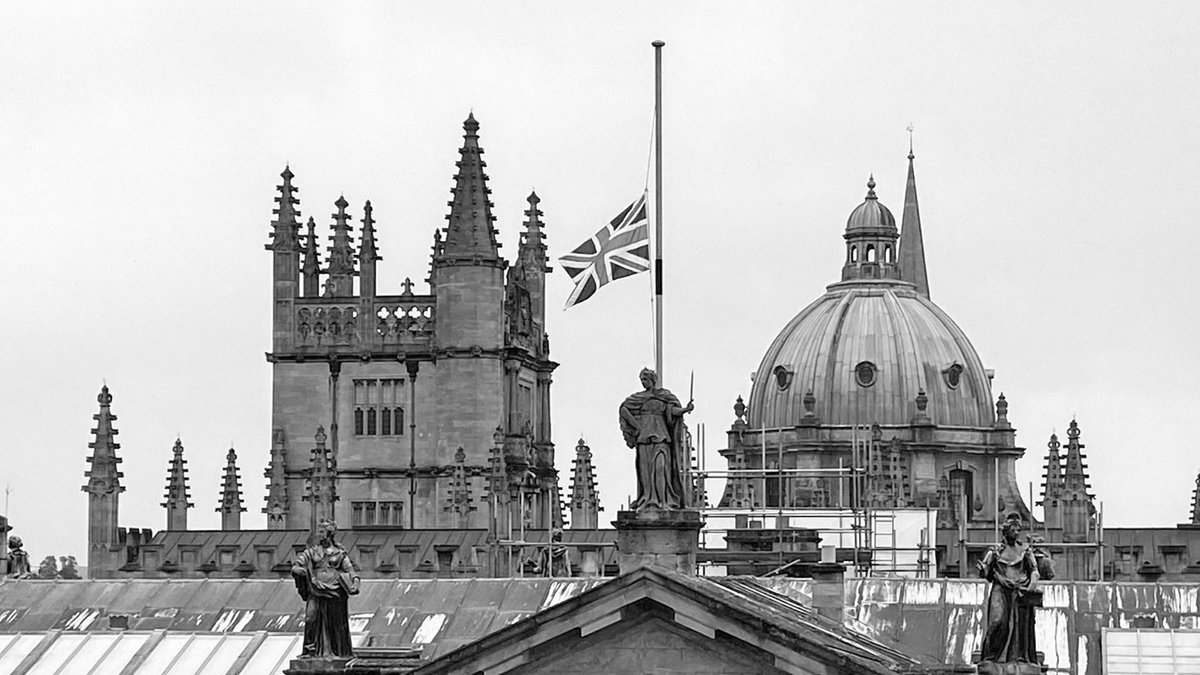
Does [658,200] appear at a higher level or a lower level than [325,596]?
higher

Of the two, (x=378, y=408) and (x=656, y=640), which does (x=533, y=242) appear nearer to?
(x=378, y=408)

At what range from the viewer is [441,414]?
170000 millimetres

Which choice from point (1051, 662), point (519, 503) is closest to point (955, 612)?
point (1051, 662)

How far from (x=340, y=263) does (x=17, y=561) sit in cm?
5854

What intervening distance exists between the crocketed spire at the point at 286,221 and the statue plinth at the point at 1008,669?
352ft

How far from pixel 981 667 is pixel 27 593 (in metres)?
40.3

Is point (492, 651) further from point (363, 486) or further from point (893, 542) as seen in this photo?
point (363, 486)

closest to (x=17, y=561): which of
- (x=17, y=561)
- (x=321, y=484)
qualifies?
(x=17, y=561)

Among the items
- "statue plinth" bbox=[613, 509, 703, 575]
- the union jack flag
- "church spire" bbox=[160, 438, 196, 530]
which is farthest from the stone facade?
"statue plinth" bbox=[613, 509, 703, 575]

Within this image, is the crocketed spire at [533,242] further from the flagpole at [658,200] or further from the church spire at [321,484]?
the flagpole at [658,200]

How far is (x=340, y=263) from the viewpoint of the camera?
176 m

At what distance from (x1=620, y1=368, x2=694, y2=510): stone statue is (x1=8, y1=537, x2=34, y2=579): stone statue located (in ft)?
141

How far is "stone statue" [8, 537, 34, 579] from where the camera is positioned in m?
115

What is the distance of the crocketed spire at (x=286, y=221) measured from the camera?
172375 mm
